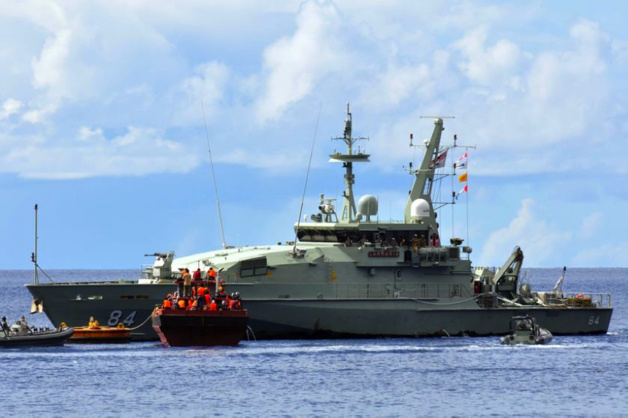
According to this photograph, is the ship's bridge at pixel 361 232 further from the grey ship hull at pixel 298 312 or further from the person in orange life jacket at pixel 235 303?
the person in orange life jacket at pixel 235 303

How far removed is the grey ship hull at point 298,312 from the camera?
60125mm

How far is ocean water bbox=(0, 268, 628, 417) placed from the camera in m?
44.9

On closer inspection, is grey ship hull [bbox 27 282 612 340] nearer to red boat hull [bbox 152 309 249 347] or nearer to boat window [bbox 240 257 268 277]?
boat window [bbox 240 257 268 277]

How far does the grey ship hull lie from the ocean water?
0.94 m

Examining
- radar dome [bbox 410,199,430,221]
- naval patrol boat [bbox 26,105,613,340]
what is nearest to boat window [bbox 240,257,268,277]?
naval patrol boat [bbox 26,105,613,340]

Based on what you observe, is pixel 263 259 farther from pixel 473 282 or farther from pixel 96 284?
pixel 473 282

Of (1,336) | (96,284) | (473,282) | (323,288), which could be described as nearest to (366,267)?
(323,288)

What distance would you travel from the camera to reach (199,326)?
58.1 m

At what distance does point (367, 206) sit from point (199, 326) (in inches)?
449

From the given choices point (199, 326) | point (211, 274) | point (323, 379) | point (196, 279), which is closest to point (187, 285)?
point (196, 279)

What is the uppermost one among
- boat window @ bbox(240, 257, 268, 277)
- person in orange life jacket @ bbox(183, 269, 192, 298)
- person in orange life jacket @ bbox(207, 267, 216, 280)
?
boat window @ bbox(240, 257, 268, 277)

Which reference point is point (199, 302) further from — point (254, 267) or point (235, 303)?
point (254, 267)

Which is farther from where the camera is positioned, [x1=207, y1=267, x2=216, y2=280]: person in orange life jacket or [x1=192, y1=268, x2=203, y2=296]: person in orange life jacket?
[x1=207, y1=267, x2=216, y2=280]: person in orange life jacket

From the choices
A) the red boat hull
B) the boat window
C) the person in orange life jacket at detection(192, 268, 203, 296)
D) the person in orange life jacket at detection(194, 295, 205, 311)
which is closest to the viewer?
the red boat hull
